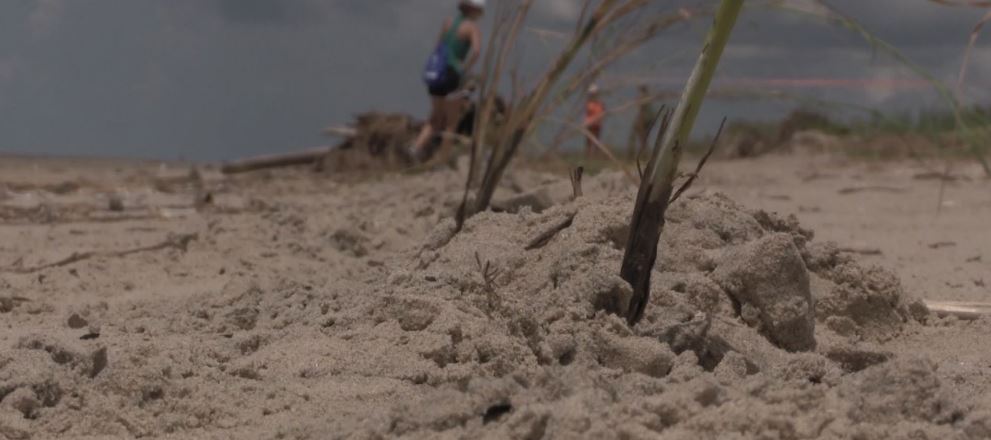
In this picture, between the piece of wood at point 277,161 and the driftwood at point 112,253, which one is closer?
the driftwood at point 112,253

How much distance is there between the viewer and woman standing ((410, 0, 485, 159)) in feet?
29.6

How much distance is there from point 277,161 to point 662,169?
1017 centimetres

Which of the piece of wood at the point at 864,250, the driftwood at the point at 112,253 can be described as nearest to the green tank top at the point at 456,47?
the driftwood at the point at 112,253

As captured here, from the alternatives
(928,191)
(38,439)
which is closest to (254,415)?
(38,439)

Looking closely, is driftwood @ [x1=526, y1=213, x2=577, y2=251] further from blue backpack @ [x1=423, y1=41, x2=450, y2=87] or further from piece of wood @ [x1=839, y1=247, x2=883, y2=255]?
blue backpack @ [x1=423, y1=41, x2=450, y2=87]

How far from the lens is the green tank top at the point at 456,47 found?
9.06 metres

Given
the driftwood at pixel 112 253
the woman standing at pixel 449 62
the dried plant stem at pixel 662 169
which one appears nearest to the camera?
the dried plant stem at pixel 662 169

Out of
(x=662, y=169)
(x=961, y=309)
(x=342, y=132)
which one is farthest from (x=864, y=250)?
(x=342, y=132)

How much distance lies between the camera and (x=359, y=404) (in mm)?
2166

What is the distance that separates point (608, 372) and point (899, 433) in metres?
0.54

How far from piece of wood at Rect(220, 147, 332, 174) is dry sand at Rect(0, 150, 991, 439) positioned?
26.6ft

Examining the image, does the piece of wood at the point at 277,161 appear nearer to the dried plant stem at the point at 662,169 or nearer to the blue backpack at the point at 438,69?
the blue backpack at the point at 438,69

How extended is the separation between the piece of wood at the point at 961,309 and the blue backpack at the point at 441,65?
630 cm

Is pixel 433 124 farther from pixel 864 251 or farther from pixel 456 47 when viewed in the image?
pixel 864 251
